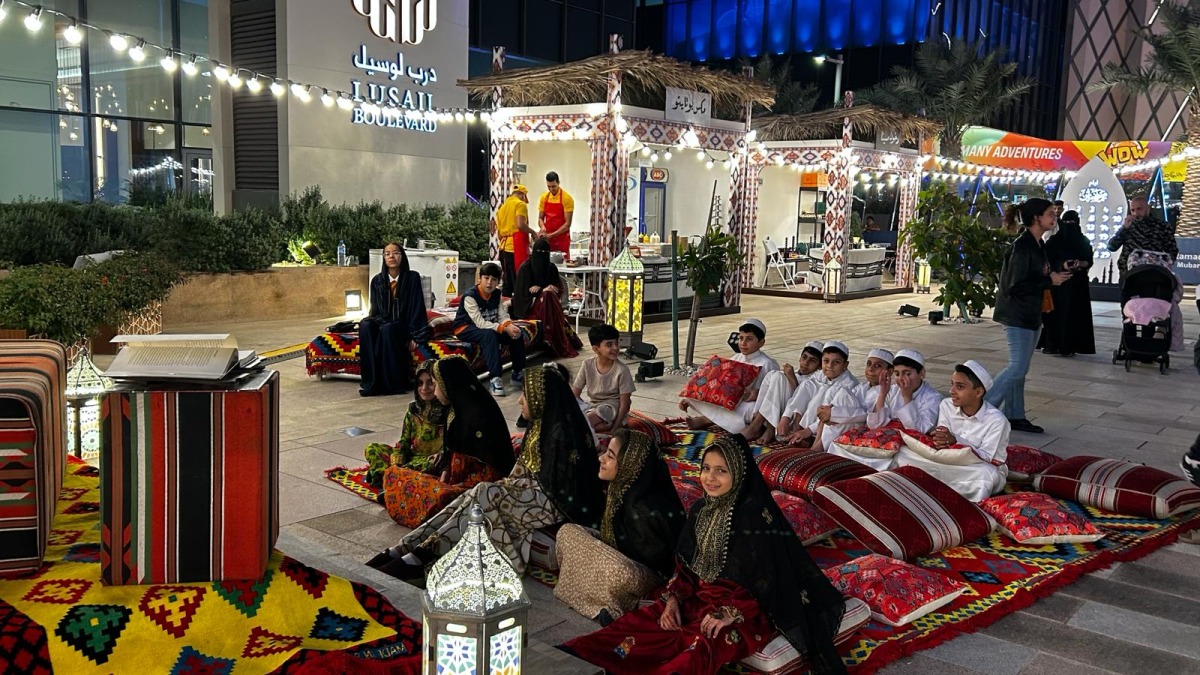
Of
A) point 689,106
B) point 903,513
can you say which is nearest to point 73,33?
point 689,106

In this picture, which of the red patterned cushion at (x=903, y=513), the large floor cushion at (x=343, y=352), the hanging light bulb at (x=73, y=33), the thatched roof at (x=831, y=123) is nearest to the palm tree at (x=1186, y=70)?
the thatched roof at (x=831, y=123)

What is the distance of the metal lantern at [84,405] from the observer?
5008 millimetres

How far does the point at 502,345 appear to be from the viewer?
335 inches

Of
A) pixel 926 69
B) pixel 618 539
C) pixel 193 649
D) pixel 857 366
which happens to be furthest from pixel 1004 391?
pixel 926 69

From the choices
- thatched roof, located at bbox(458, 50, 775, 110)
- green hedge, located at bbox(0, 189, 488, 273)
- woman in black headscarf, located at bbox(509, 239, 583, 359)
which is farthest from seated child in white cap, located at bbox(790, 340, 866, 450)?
green hedge, located at bbox(0, 189, 488, 273)

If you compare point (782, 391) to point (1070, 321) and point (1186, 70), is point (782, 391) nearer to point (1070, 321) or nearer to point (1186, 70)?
point (1070, 321)

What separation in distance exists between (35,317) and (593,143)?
7.18m

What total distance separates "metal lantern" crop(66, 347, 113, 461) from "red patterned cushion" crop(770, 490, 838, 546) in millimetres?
3398

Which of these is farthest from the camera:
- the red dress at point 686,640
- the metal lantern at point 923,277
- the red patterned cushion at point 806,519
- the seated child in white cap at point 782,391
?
the metal lantern at point 923,277

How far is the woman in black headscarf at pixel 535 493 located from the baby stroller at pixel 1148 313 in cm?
763

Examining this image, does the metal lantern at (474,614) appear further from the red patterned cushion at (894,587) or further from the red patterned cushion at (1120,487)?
the red patterned cushion at (1120,487)

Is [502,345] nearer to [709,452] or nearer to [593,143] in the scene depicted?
[593,143]

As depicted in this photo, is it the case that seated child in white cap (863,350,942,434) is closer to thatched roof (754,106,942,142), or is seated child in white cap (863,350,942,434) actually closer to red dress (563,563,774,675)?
red dress (563,563,774,675)

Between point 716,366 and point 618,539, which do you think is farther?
point 716,366
